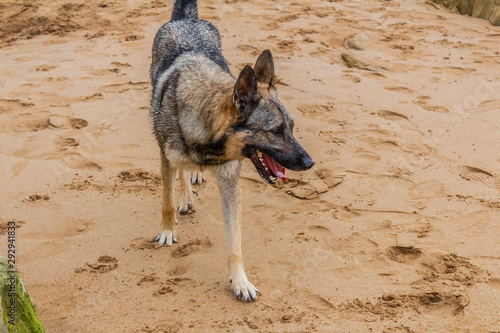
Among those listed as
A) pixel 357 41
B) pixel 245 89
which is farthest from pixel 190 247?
pixel 357 41

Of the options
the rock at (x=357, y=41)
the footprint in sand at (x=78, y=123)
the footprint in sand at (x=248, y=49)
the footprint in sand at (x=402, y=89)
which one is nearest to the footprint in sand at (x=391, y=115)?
the footprint in sand at (x=402, y=89)

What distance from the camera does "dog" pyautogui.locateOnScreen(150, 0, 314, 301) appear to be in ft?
11.8

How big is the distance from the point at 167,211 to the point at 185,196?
1.68 feet

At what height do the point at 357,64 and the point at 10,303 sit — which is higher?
the point at 357,64

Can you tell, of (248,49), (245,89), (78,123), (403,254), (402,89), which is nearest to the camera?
(245,89)

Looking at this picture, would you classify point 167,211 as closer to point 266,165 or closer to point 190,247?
point 190,247

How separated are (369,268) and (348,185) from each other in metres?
1.41

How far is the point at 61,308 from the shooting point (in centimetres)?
356

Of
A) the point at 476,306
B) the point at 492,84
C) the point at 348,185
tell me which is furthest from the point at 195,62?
the point at 492,84

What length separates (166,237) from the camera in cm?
449

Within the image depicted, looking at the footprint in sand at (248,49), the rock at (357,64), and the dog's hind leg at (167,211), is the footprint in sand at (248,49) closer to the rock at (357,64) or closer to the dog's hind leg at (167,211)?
the rock at (357,64)

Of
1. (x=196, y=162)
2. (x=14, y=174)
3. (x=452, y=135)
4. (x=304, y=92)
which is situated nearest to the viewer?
(x=196, y=162)

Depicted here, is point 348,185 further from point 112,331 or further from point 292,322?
point 112,331

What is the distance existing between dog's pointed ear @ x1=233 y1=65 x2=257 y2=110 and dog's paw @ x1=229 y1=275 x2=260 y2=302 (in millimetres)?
1314
